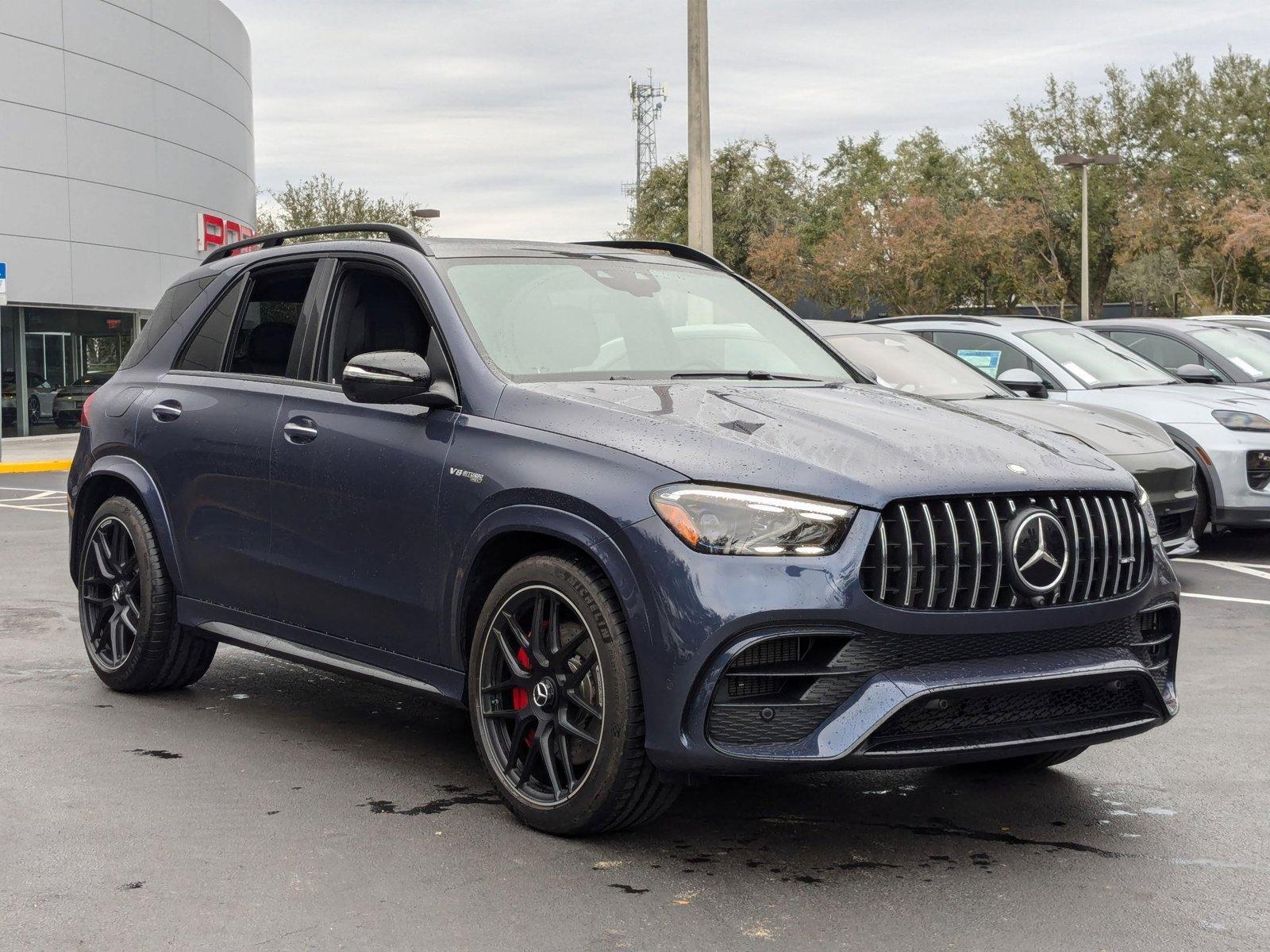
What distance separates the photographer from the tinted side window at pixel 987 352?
11.2m

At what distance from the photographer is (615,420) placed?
441 centimetres

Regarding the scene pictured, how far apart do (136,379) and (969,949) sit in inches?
173

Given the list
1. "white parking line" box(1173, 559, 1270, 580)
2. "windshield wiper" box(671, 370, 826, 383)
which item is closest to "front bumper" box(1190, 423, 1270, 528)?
"white parking line" box(1173, 559, 1270, 580)

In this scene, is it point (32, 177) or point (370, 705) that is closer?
point (370, 705)

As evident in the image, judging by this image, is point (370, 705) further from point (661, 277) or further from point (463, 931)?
point (463, 931)

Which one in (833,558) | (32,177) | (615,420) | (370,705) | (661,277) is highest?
(32,177)

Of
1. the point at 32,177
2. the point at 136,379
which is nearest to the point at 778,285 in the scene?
the point at 32,177

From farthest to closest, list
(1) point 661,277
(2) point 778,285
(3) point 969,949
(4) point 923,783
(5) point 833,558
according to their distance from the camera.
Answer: (2) point 778,285
(1) point 661,277
(4) point 923,783
(5) point 833,558
(3) point 969,949

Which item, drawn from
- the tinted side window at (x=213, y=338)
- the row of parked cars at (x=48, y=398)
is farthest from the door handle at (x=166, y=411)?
the row of parked cars at (x=48, y=398)

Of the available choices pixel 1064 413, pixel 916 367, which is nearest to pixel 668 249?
pixel 1064 413

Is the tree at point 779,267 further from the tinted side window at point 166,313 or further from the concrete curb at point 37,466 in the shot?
the tinted side window at point 166,313

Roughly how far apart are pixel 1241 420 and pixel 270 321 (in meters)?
7.04

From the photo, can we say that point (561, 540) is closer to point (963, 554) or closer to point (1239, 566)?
point (963, 554)

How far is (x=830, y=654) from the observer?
3.97 meters
